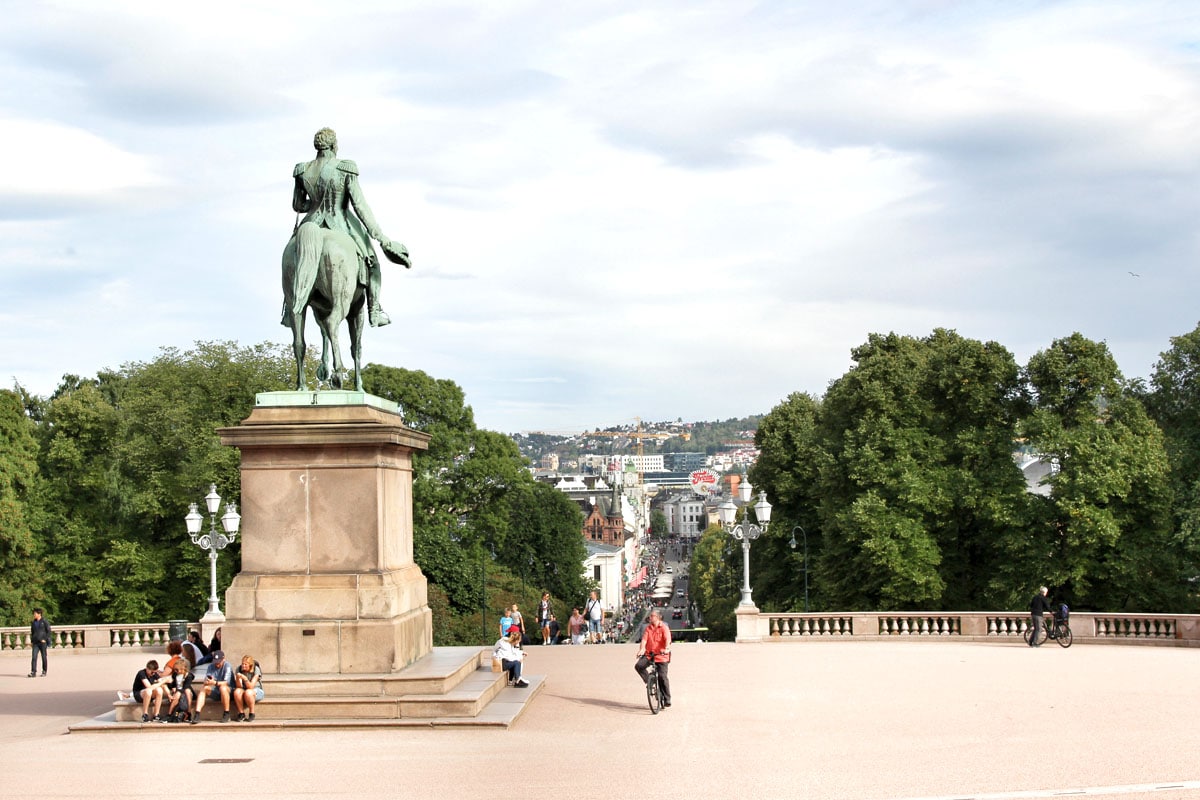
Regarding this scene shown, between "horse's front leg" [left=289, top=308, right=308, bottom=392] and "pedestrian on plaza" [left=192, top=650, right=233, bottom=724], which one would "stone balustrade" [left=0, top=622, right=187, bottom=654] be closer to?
"pedestrian on plaza" [left=192, top=650, right=233, bottom=724]

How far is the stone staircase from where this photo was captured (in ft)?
55.0

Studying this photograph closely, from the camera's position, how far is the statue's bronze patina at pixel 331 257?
1845 cm

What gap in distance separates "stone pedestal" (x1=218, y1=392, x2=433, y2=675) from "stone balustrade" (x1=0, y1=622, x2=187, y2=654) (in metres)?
18.4

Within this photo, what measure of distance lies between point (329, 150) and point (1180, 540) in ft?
94.2

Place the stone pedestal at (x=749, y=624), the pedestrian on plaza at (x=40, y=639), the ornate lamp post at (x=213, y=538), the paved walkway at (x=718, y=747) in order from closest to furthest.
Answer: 1. the paved walkway at (x=718, y=747)
2. the pedestrian on plaza at (x=40, y=639)
3. the stone pedestal at (x=749, y=624)
4. the ornate lamp post at (x=213, y=538)

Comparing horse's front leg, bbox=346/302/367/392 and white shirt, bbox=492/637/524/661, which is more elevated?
horse's front leg, bbox=346/302/367/392

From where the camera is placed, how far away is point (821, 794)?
12742 millimetres

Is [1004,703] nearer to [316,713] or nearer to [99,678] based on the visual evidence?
[316,713]

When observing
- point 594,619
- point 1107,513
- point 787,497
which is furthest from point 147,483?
point 1107,513

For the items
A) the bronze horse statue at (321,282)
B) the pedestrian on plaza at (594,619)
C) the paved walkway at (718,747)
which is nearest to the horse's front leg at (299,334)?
the bronze horse statue at (321,282)

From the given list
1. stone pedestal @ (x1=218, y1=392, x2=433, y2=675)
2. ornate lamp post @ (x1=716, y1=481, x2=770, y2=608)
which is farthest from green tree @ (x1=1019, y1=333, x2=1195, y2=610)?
stone pedestal @ (x1=218, y1=392, x2=433, y2=675)

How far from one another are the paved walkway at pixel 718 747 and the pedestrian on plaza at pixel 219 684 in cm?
39

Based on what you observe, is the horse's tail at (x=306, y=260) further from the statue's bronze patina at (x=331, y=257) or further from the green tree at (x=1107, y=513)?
the green tree at (x=1107, y=513)

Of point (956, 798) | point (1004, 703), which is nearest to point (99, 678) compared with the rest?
point (1004, 703)
